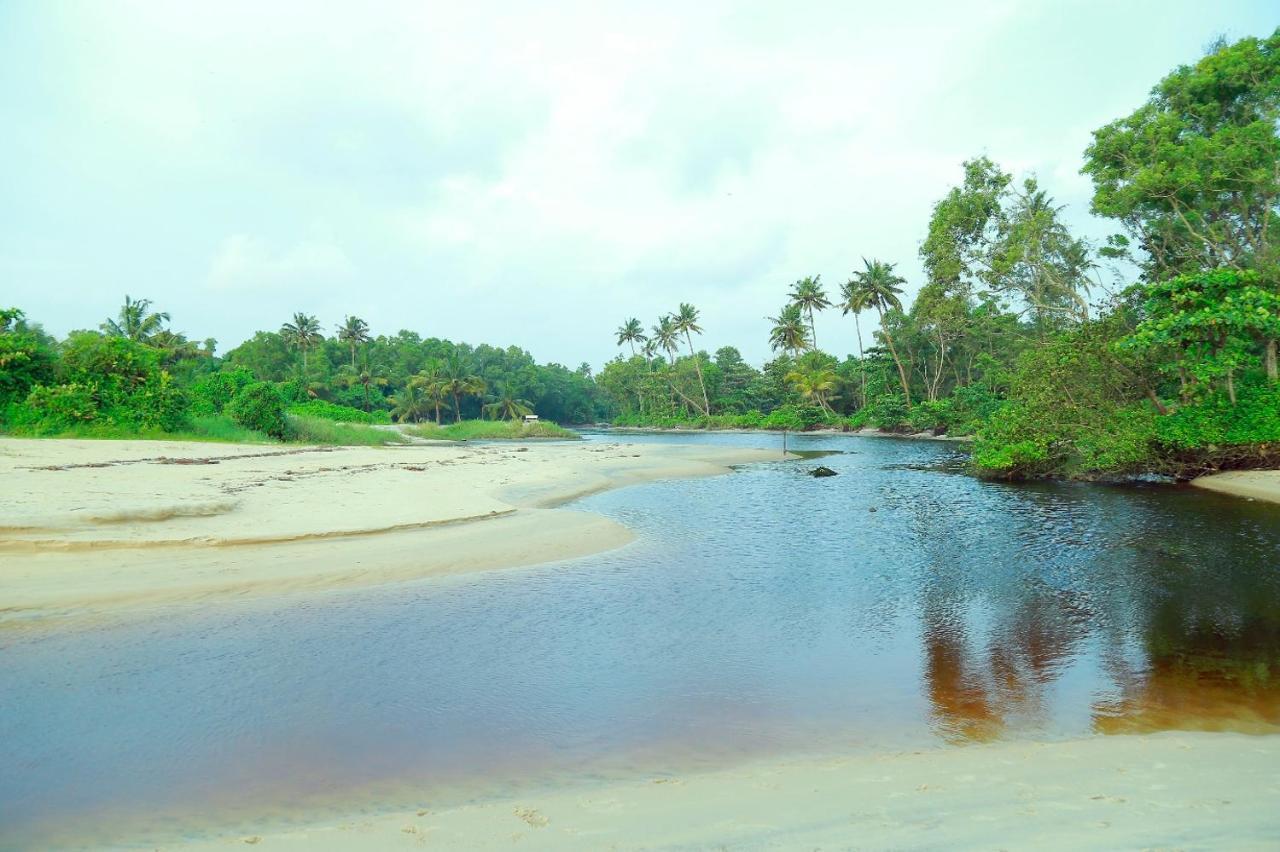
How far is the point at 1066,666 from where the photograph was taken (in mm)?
9203

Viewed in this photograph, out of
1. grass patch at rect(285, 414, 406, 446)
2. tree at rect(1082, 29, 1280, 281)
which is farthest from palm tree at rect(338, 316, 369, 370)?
tree at rect(1082, 29, 1280, 281)

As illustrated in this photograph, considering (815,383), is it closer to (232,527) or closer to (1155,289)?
(1155,289)

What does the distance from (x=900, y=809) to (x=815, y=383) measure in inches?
3403

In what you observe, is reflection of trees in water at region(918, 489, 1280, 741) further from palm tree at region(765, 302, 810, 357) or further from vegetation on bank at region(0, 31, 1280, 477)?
palm tree at region(765, 302, 810, 357)

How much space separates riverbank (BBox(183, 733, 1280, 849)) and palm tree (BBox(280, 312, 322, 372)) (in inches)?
3983

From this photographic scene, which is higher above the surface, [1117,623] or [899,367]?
[899,367]

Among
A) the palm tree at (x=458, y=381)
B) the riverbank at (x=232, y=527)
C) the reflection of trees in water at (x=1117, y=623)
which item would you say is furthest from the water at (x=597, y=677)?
the palm tree at (x=458, y=381)

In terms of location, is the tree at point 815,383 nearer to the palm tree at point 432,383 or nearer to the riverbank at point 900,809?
the palm tree at point 432,383

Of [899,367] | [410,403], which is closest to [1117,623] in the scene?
[899,367]

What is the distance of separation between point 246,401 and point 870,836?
152ft

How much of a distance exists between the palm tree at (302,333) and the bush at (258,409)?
5707cm

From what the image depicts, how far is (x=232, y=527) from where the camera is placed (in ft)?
49.6

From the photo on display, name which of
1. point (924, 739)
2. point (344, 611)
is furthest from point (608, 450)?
point (924, 739)

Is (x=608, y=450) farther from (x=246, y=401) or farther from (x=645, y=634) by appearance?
(x=645, y=634)
